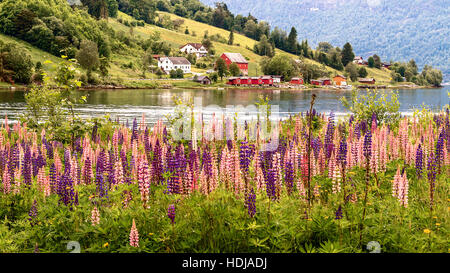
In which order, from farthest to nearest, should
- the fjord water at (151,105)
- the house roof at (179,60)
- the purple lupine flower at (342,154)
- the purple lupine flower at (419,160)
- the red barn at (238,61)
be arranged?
the red barn at (238,61)
the house roof at (179,60)
the fjord water at (151,105)
the purple lupine flower at (342,154)
the purple lupine flower at (419,160)

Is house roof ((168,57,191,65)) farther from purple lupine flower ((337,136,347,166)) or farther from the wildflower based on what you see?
the wildflower

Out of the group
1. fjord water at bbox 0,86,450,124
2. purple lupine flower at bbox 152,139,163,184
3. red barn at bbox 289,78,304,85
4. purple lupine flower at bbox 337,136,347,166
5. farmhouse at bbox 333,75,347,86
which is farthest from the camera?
farmhouse at bbox 333,75,347,86

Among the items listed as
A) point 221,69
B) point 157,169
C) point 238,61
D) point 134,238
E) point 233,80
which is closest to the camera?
point 134,238

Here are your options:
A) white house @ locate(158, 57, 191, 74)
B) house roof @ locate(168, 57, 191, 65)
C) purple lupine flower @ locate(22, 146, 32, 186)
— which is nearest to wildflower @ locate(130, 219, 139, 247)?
purple lupine flower @ locate(22, 146, 32, 186)

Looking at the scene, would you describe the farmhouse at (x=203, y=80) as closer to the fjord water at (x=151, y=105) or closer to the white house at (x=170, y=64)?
the white house at (x=170, y=64)

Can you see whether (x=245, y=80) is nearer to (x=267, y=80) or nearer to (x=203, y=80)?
(x=267, y=80)

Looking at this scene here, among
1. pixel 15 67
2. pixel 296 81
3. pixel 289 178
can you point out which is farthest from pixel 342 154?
pixel 296 81

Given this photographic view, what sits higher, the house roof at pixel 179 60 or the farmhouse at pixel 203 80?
the house roof at pixel 179 60

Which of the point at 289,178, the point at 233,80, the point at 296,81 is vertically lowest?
the point at 289,178

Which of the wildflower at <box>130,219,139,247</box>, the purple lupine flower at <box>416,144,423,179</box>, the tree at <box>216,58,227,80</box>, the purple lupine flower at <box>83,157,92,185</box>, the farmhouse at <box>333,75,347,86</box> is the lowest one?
the wildflower at <box>130,219,139,247</box>

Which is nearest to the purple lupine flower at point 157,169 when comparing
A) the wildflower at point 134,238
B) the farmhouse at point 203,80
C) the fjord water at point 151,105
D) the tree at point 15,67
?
the wildflower at point 134,238

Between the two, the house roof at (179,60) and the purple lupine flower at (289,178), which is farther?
the house roof at (179,60)
